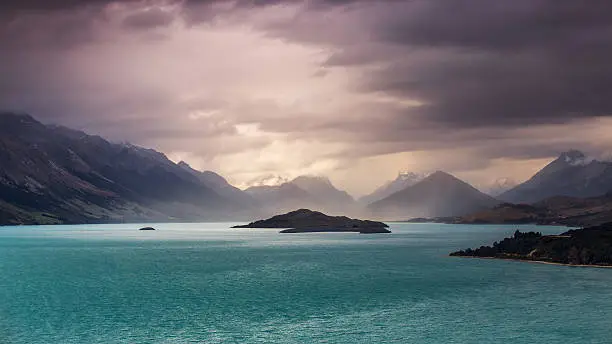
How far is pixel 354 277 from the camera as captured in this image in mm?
174250

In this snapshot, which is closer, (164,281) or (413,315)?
(413,315)

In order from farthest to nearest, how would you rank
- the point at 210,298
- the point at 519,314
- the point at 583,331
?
the point at 210,298
the point at 519,314
the point at 583,331

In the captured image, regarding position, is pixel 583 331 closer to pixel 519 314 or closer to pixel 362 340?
pixel 519 314

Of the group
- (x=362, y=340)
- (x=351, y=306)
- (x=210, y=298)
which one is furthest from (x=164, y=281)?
(x=362, y=340)

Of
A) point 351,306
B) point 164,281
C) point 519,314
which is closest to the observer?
point 519,314

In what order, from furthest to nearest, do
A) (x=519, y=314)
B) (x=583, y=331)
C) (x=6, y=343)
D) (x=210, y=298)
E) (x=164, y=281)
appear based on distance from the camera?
(x=164, y=281), (x=210, y=298), (x=519, y=314), (x=583, y=331), (x=6, y=343)

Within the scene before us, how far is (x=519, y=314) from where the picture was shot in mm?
109312

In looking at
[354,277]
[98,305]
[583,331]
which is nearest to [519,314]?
[583,331]

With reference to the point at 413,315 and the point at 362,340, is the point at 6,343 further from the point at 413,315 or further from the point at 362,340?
the point at 413,315

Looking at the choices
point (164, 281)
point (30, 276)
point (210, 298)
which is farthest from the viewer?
point (30, 276)

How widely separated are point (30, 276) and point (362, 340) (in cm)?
12826

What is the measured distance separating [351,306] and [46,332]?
2164 inches

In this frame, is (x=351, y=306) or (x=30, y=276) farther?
(x=30, y=276)

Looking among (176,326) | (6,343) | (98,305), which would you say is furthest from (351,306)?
(6,343)
